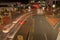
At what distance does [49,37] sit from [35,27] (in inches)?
19.0

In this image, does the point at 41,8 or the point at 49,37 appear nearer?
the point at 49,37

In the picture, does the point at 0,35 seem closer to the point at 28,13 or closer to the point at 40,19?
the point at 40,19

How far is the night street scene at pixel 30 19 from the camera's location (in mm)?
1934

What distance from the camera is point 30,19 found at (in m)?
2.71

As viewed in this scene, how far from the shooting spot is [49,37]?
1812 millimetres

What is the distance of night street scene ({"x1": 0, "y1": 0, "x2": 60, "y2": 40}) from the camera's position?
193cm

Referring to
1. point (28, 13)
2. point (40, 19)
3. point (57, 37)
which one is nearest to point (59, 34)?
point (57, 37)

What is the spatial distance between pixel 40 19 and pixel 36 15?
271mm

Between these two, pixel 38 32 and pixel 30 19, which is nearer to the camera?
pixel 38 32

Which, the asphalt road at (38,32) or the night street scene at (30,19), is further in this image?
the night street scene at (30,19)

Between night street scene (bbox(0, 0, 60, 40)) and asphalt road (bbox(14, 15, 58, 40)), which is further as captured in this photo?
night street scene (bbox(0, 0, 60, 40))

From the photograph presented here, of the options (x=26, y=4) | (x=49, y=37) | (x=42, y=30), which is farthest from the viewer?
(x=26, y=4)

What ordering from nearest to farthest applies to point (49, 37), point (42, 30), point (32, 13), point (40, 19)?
point (49, 37), point (42, 30), point (40, 19), point (32, 13)

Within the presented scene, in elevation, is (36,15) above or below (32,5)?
below
